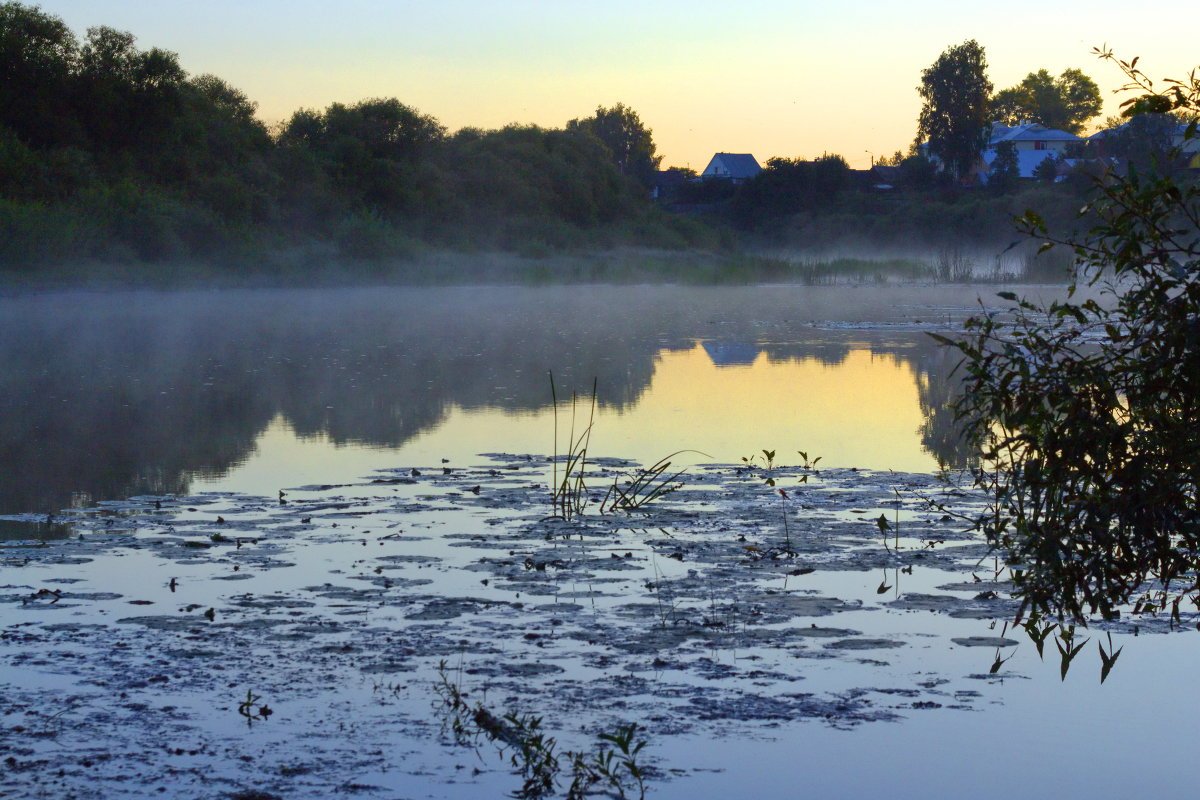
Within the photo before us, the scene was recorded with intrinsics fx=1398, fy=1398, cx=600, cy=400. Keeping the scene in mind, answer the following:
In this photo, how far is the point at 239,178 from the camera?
170ft

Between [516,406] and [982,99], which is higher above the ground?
[982,99]

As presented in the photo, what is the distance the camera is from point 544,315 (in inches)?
1251

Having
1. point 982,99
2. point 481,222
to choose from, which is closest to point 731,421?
point 481,222

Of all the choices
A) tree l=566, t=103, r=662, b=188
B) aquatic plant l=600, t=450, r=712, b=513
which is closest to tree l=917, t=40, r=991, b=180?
tree l=566, t=103, r=662, b=188

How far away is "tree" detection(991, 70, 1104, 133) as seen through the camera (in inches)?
4717

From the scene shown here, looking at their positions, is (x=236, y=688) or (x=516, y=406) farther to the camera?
(x=516, y=406)

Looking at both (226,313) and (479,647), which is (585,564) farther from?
(226,313)

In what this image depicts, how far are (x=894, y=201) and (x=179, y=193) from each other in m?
39.6

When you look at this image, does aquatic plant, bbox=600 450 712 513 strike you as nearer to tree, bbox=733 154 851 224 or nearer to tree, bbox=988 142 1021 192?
tree, bbox=733 154 851 224

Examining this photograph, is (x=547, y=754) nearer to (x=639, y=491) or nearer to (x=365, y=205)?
(x=639, y=491)

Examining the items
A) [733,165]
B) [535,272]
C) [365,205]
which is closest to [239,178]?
[365,205]

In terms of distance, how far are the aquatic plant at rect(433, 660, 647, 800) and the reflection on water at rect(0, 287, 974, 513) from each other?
5.00 metres

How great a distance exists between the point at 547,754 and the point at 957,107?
279 ft

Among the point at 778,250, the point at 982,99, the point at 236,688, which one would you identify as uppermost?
the point at 982,99
